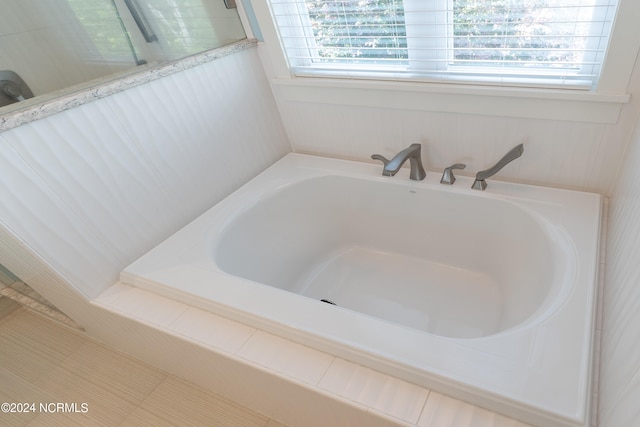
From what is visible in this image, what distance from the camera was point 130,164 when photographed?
1225mm

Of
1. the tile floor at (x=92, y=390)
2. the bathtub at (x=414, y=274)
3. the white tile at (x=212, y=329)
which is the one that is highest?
the white tile at (x=212, y=329)

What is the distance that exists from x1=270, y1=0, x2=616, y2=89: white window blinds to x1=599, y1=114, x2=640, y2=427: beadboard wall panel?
→ 29cm

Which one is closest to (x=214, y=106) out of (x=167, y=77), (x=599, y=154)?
(x=167, y=77)

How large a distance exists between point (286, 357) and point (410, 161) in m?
0.83

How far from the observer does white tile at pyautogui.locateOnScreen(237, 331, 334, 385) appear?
85 centimetres

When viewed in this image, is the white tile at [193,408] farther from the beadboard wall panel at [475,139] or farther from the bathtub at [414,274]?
the beadboard wall panel at [475,139]

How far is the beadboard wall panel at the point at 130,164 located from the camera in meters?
1.03

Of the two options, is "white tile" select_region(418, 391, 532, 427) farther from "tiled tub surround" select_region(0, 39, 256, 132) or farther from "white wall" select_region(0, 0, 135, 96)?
"white wall" select_region(0, 0, 135, 96)

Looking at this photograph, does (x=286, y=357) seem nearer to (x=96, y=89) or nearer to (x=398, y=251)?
(x=398, y=251)

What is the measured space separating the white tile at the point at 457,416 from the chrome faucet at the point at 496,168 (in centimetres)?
74

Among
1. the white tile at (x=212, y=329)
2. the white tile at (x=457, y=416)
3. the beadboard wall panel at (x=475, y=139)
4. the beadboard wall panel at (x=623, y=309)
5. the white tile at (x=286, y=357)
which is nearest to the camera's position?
the beadboard wall panel at (x=623, y=309)

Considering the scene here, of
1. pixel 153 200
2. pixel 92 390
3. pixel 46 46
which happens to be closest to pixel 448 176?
pixel 153 200

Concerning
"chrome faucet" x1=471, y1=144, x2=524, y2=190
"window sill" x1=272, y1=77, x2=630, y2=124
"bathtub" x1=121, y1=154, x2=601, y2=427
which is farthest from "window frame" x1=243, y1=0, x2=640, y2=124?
"bathtub" x1=121, y1=154, x2=601, y2=427

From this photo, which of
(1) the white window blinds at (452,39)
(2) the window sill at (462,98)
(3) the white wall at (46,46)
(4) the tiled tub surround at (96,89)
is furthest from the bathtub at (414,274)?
(3) the white wall at (46,46)
